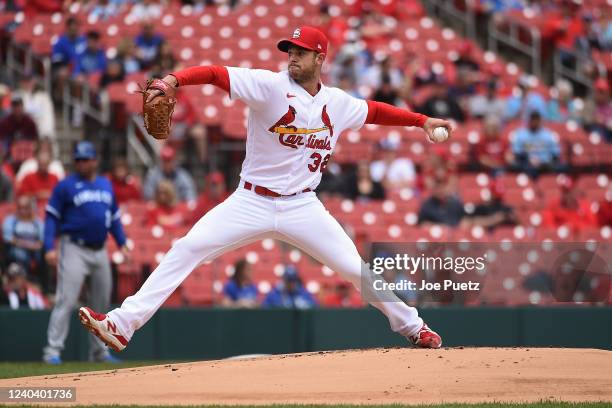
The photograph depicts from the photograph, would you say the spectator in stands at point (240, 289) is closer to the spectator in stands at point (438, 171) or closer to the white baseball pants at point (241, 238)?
the spectator in stands at point (438, 171)

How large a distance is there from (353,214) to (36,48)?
5.86m

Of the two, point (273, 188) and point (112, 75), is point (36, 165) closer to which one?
point (112, 75)

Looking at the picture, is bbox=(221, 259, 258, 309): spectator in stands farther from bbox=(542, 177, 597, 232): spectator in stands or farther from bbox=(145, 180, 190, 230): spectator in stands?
bbox=(542, 177, 597, 232): spectator in stands

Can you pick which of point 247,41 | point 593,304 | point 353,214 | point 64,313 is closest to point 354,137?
point 353,214

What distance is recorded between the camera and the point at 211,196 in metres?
12.8

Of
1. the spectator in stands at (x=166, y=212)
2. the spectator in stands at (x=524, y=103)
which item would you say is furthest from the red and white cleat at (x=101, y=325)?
the spectator in stands at (x=524, y=103)

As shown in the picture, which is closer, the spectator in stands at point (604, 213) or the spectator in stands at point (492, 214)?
the spectator in stands at point (492, 214)

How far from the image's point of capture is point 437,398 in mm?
6703

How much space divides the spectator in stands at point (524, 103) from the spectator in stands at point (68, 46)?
19.0 feet

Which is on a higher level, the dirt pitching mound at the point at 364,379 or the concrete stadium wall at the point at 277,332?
the dirt pitching mound at the point at 364,379

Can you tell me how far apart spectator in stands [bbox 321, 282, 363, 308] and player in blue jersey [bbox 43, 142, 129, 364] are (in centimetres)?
250

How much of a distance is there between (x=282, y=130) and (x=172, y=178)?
20.5 feet

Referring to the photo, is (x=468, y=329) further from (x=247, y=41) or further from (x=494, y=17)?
(x=494, y=17)

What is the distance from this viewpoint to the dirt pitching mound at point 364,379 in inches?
263
